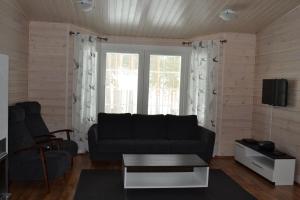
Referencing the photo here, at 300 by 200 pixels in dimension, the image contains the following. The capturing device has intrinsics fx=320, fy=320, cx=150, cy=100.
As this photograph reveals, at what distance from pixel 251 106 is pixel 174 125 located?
156cm

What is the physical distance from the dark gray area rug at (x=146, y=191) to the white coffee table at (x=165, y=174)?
0.37ft

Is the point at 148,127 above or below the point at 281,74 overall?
below

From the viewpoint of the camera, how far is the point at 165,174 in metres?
4.38

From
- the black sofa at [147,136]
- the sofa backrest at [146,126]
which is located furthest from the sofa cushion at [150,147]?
the sofa backrest at [146,126]

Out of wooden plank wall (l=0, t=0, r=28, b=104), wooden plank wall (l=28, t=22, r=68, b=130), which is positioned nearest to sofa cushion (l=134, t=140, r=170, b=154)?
wooden plank wall (l=28, t=22, r=68, b=130)

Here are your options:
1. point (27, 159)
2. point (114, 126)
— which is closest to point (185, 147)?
point (114, 126)

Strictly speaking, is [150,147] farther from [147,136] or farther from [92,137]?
[92,137]

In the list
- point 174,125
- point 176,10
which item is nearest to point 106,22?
point 176,10

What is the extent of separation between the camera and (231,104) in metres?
6.01

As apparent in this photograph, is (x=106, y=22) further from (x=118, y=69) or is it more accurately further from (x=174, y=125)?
(x=174, y=125)

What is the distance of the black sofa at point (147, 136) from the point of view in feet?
16.8

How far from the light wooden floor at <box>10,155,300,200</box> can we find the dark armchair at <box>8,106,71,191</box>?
0.18m

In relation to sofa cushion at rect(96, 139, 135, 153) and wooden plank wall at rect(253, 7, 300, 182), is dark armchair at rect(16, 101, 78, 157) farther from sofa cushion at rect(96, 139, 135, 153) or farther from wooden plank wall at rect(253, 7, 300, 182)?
wooden plank wall at rect(253, 7, 300, 182)

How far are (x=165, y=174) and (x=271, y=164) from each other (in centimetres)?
165
